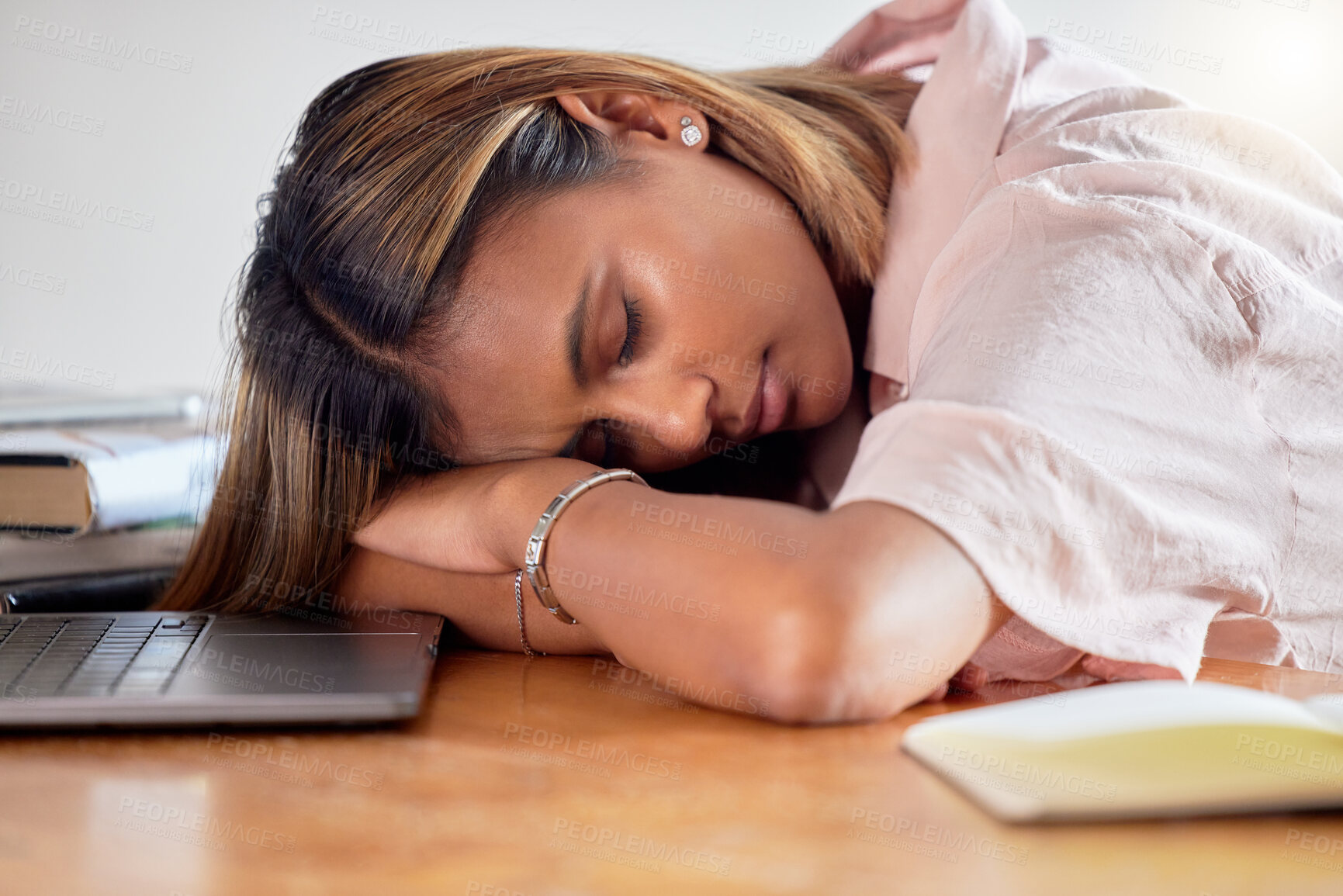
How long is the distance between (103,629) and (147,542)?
30 cm

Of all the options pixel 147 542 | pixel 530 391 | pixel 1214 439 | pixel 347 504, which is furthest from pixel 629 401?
pixel 147 542

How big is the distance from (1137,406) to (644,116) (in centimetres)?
53

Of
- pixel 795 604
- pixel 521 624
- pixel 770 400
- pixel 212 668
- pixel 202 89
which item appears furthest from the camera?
pixel 202 89

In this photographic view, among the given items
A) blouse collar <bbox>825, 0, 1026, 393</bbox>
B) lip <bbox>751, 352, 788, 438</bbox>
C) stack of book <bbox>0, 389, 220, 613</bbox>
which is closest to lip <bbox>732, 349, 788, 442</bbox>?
lip <bbox>751, 352, 788, 438</bbox>

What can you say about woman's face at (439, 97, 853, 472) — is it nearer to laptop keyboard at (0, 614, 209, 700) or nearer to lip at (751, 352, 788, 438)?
lip at (751, 352, 788, 438)

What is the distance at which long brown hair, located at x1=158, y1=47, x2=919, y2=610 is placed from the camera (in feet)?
2.47

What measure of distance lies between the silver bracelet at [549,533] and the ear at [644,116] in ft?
1.13

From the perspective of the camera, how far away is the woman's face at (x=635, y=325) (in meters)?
0.73

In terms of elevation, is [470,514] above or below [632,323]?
below

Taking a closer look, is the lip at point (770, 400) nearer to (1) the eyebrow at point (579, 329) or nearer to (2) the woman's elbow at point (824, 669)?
(1) the eyebrow at point (579, 329)

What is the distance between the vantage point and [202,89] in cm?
208

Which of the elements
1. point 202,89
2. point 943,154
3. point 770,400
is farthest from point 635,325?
point 202,89

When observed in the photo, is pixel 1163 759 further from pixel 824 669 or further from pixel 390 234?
pixel 390 234

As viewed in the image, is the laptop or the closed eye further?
the closed eye
